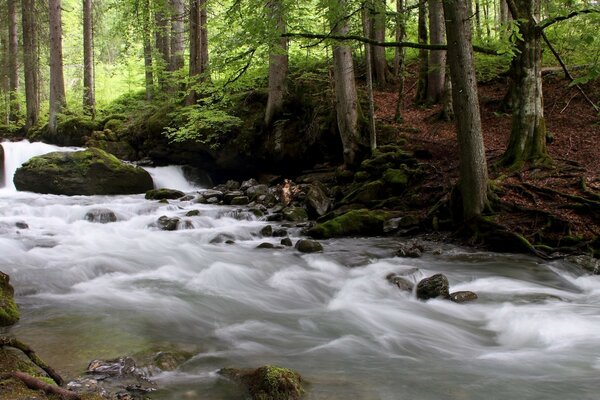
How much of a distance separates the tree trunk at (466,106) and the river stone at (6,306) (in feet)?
23.3

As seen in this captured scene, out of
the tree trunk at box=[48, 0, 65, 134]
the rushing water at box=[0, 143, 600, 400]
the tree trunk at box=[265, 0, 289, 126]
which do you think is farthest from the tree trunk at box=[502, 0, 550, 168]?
the tree trunk at box=[48, 0, 65, 134]

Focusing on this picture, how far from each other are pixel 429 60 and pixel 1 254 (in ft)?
42.3

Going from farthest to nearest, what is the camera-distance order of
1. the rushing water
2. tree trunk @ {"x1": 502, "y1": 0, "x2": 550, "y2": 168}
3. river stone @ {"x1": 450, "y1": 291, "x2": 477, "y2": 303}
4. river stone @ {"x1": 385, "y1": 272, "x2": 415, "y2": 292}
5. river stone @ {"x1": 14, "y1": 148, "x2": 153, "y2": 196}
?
river stone @ {"x1": 14, "y1": 148, "x2": 153, "y2": 196} → tree trunk @ {"x1": 502, "y1": 0, "x2": 550, "y2": 168} → river stone @ {"x1": 385, "y1": 272, "x2": 415, "y2": 292} → river stone @ {"x1": 450, "y1": 291, "x2": 477, "y2": 303} → the rushing water

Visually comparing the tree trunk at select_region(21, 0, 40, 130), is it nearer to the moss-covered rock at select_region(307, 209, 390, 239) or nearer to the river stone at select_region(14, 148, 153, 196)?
the river stone at select_region(14, 148, 153, 196)

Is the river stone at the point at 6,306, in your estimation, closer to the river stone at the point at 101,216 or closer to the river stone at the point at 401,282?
the river stone at the point at 401,282

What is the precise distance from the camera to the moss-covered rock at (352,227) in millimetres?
10508

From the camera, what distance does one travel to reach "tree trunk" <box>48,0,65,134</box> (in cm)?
1828

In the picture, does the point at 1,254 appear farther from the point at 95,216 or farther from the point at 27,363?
the point at 27,363

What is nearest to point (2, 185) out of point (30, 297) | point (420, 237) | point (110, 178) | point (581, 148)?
point (110, 178)

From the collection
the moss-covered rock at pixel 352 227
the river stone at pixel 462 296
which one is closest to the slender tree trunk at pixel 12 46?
the moss-covered rock at pixel 352 227

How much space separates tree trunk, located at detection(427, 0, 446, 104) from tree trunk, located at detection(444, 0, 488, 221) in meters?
5.61

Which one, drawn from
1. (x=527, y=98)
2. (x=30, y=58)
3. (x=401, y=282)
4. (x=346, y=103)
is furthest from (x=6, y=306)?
(x=30, y=58)

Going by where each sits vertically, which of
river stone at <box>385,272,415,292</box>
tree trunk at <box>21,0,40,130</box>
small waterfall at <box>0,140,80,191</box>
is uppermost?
tree trunk at <box>21,0,40,130</box>

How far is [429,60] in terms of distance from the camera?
15.3 meters
